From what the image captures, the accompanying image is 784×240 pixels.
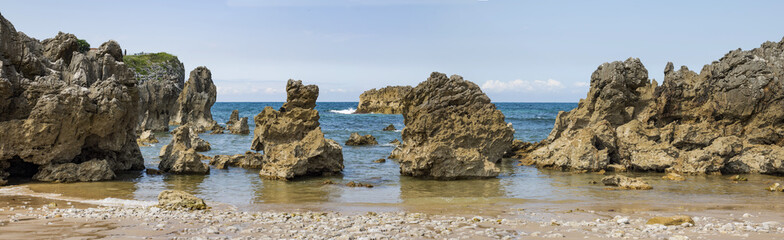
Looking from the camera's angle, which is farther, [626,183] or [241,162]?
[241,162]

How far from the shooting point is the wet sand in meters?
11.1

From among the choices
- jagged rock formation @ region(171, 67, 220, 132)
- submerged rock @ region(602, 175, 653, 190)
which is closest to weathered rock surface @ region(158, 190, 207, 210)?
submerged rock @ region(602, 175, 653, 190)

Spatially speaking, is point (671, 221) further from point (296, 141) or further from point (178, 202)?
point (296, 141)

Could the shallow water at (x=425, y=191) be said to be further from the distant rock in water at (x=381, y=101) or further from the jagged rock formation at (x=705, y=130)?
the distant rock in water at (x=381, y=101)

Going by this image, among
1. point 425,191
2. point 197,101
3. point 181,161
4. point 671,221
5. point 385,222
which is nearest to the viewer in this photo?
point 671,221

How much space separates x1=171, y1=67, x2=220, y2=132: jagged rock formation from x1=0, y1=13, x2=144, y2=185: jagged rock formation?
132ft

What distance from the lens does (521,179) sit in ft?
72.7

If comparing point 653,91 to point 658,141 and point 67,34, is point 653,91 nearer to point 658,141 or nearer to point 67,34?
point 658,141

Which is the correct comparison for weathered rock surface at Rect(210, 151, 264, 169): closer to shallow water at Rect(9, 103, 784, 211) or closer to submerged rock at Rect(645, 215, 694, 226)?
shallow water at Rect(9, 103, 784, 211)

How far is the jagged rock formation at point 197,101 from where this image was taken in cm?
6351

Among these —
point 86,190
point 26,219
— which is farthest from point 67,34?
point 26,219

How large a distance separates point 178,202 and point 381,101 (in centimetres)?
10713

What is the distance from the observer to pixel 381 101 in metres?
122

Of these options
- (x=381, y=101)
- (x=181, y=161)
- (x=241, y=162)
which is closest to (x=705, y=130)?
(x=241, y=162)
